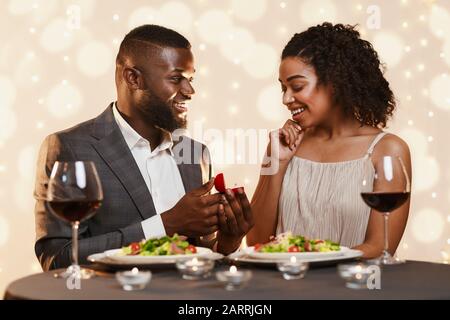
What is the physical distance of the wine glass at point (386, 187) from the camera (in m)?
1.58

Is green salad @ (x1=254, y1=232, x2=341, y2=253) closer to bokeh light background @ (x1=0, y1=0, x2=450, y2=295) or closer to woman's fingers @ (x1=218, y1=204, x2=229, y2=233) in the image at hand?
woman's fingers @ (x1=218, y1=204, x2=229, y2=233)

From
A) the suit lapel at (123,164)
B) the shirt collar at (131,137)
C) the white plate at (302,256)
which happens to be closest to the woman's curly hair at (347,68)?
the shirt collar at (131,137)

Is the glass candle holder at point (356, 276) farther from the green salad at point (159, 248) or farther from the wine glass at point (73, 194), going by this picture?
the wine glass at point (73, 194)

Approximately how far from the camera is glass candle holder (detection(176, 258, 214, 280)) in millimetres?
1385

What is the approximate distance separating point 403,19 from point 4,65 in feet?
7.22

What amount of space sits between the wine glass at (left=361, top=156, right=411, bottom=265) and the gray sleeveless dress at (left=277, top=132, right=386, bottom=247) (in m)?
0.74

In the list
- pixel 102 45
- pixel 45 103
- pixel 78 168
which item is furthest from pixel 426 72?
pixel 78 168

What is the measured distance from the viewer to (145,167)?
2.52 metres

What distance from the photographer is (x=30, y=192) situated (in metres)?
3.77

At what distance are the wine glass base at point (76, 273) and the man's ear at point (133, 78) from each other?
1277 millimetres

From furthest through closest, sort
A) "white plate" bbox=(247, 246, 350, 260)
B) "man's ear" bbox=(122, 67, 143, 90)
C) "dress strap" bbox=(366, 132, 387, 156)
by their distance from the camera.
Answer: "man's ear" bbox=(122, 67, 143, 90) < "dress strap" bbox=(366, 132, 387, 156) < "white plate" bbox=(247, 246, 350, 260)

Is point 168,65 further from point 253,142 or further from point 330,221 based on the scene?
point 253,142

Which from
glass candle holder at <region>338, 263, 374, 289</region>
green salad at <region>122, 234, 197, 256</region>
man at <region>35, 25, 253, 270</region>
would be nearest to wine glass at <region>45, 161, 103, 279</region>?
green salad at <region>122, 234, 197, 256</region>

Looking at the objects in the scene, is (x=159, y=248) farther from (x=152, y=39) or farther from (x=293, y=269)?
(x=152, y=39)
